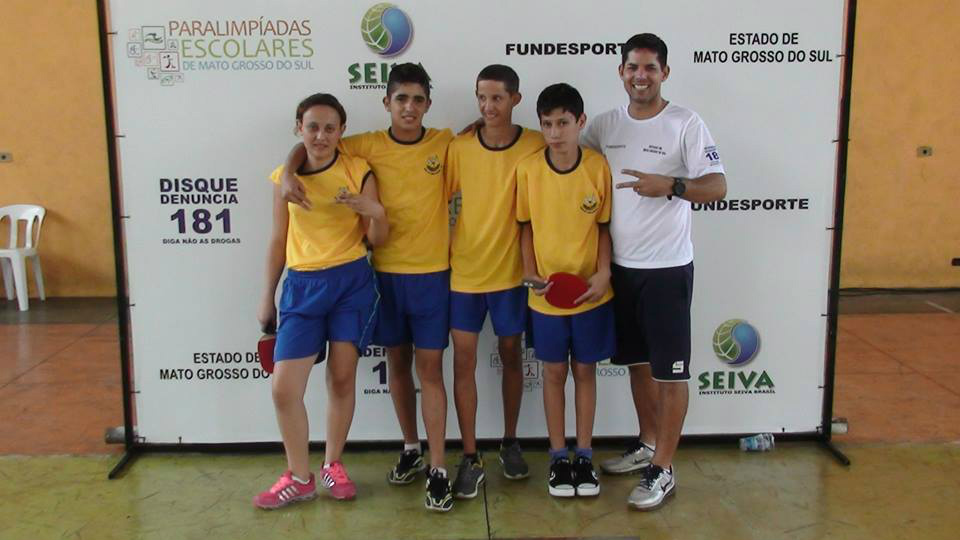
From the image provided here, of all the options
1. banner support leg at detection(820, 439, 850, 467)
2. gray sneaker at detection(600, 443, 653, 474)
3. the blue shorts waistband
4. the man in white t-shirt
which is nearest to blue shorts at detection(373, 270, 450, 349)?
the blue shorts waistband

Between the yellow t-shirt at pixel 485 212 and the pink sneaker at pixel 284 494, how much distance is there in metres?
1.06

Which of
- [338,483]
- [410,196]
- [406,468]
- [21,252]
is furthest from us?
[21,252]

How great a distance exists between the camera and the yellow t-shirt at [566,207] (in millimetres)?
3271

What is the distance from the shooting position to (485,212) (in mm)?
3371

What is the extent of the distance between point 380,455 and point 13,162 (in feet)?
17.9

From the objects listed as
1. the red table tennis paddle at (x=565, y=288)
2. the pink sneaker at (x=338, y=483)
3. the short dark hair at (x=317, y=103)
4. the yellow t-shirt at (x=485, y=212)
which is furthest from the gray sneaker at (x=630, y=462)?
the short dark hair at (x=317, y=103)

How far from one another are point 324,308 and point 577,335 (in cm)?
105

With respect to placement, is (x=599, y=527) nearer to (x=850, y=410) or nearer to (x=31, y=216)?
(x=850, y=410)

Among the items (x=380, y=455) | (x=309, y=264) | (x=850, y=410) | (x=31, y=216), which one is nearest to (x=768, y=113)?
(x=850, y=410)

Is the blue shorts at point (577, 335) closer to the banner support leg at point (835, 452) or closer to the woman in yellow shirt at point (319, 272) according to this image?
the woman in yellow shirt at point (319, 272)

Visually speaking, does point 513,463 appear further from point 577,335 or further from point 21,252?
point 21,252

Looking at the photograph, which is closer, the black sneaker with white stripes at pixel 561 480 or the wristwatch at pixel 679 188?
the wristwatch at pixel 679 188

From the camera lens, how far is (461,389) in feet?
11.5

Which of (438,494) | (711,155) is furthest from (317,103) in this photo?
(438,494)
